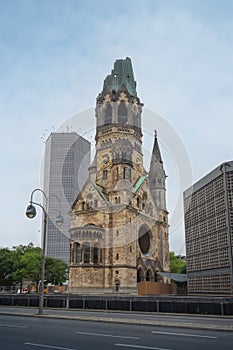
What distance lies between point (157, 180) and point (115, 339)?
214 feet

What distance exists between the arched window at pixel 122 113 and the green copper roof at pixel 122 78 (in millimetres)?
3702

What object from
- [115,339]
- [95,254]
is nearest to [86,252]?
[95,254]

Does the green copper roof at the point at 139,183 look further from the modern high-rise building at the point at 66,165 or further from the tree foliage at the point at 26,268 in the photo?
the tree foliage at the point at 26,268

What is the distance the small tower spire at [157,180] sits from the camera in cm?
7456

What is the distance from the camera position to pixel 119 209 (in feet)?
201

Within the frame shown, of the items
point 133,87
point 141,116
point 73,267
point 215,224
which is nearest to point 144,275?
point 73,267

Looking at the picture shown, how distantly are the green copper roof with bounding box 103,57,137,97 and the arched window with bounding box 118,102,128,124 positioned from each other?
3.70 meters

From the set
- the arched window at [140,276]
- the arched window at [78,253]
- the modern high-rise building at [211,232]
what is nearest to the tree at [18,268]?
the arched window at [78,253]

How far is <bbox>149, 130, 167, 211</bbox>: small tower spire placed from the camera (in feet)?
245

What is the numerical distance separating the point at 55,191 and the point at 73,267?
66.9ft

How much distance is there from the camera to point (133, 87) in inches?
3066

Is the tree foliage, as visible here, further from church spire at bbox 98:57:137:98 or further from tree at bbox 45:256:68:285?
church spire at bbox 98:57:137:98

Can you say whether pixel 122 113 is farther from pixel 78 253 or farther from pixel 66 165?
pixel 78 253

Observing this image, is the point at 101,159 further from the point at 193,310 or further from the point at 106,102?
the point at 193,310
